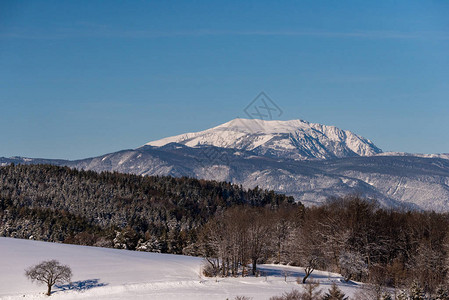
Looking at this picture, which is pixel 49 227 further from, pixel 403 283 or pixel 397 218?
pixel 403 283

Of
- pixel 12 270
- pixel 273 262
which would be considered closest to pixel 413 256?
pixel 273 262

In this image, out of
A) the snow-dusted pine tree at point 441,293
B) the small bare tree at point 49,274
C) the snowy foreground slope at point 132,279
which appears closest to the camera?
the snow-dusted pine tree at point 441,293

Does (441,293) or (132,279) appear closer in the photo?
(441,293)

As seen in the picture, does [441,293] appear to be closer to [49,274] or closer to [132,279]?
[132,279]

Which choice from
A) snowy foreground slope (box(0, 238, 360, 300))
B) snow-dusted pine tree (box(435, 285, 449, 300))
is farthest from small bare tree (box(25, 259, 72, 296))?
snow-dusted pine tree (box(435, 285, 449, 300))

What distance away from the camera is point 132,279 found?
9262 cm

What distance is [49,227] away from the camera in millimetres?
175125

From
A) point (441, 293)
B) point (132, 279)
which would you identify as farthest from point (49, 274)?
point (441, 293)

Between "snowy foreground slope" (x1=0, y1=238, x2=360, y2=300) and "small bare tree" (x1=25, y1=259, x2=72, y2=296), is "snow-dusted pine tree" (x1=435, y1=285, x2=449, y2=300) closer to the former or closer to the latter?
"snowy foreground slope" (x1=0, y1=238, x2=360, y2=300)

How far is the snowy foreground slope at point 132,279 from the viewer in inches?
3278

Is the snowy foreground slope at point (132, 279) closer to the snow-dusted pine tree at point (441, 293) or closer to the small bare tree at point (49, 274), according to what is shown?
the small bare tree at point (49, 274)

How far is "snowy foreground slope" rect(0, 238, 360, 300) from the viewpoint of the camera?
83250 millimetres

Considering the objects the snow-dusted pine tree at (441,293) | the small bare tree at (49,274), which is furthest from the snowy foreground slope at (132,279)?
the snow-dusted pine tree at (441,293)

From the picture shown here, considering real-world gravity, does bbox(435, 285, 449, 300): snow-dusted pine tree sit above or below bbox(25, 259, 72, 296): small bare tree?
below
